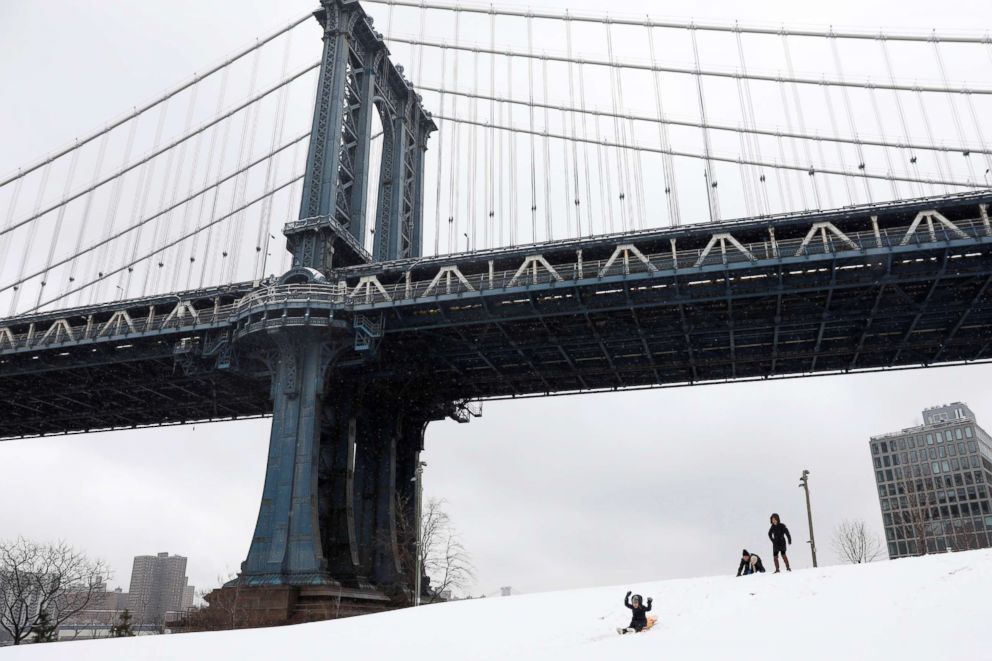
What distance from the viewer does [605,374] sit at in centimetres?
5950

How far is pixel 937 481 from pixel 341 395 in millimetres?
152289

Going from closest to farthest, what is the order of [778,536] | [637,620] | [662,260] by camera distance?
[637,620], [778,536], [662,260]

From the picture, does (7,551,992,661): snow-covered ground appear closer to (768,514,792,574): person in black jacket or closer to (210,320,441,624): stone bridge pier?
(768,514,792,574): person in black jacket

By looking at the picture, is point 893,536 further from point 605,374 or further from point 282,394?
point 282,394

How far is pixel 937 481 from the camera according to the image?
163m

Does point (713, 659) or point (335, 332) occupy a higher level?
point (335, 332)

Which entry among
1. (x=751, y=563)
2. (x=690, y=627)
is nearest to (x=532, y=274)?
(x=751, y=563)

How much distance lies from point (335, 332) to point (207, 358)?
12.3 meters

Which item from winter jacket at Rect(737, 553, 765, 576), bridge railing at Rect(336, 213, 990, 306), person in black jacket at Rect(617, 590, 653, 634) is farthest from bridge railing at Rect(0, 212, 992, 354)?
person in black jacket at Rect(617, 590, 653, 634)

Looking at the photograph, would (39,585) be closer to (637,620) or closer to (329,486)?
(329,486)

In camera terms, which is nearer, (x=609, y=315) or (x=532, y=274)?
(x=532, y=274)

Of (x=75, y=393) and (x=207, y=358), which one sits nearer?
(x=207, y=358)

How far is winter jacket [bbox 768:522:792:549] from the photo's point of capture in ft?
71.4

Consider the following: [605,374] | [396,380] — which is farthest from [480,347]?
[605,374]
